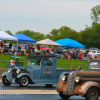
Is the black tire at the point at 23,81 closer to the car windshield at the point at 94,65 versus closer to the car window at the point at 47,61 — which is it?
the car window at the point at 47,61

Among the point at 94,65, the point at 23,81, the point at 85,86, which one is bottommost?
the point at 23,81

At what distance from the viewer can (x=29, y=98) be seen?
412 inches

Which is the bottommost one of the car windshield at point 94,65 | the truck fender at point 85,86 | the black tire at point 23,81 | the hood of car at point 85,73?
the black tire at point 23,81

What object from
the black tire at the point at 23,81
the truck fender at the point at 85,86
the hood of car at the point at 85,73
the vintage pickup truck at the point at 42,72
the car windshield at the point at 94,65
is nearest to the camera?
the truck fender at the point at 85,86

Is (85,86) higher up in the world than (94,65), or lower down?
lower down

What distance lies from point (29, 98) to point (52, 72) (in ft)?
17.0

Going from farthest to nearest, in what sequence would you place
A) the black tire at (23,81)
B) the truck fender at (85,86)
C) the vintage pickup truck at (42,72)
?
the vintage pickup truck at (42,72)
the black tire at (23,81)
the truck fender at (85,86)

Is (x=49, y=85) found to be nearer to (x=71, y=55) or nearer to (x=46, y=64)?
(x=46, y=64)

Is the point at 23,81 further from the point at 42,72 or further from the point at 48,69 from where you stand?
the point at 48,69

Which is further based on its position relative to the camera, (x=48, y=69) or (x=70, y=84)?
(x=48, y=69)

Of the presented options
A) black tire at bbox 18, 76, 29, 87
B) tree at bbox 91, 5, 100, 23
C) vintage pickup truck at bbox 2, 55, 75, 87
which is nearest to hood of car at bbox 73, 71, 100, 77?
vintage pickup truck at bbox 2, 55, 75, 87

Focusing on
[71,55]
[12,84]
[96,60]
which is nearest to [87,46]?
[71,55]

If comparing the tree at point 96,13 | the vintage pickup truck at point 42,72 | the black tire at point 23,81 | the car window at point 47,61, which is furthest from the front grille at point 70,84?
the tree at point 96,13

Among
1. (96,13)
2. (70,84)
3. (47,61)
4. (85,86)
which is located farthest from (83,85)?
(96,13)
